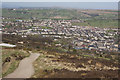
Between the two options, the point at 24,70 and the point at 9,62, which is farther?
the point at 9,62

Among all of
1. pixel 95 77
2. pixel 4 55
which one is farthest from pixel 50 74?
pixel 4 55

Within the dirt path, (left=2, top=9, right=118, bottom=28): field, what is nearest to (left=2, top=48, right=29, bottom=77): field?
the dirt path

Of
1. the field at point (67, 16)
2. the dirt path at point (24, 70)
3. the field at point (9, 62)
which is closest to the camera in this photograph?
the dirt path at point (24, 70)

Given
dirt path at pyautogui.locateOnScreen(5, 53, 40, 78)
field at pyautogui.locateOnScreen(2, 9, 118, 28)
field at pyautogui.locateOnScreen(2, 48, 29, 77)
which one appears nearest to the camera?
dirt path at pyautogui.locateOnScreen(5, 53, 40, 78)

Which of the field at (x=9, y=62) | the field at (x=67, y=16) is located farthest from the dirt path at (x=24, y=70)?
the field at (x=67, y=16)

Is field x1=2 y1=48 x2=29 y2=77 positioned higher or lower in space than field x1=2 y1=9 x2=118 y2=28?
lower

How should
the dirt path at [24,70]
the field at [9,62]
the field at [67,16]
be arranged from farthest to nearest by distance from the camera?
the field at [67,16] → the field at [9,62] → the dirt path at [24,70]

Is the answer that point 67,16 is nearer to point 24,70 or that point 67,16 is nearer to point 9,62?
point 9,62

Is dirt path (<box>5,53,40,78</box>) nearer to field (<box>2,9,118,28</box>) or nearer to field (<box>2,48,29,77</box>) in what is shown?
field (<box>2,48,29,77</box>)

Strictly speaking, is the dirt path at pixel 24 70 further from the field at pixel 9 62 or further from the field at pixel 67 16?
the field at pixel 67 16

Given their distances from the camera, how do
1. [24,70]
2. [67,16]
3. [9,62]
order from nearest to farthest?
[24,70], [9,62], [67,16]

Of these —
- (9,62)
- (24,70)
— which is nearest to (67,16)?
(9,62)

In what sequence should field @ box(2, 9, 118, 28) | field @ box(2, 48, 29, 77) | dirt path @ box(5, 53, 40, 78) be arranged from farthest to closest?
field @ box(2, 9, 118, 28) < field @ box(2, 48, 29, 77) < dirt path @ box(5, 53, 40, 78)
